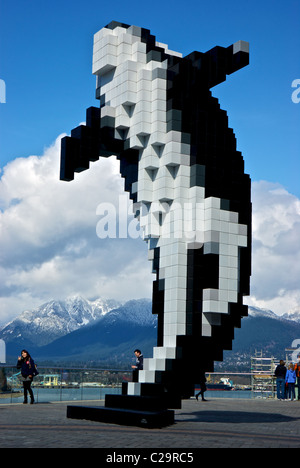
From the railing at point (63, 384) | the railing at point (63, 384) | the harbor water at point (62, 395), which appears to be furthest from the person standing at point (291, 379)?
the harbor water at point (62, 395)

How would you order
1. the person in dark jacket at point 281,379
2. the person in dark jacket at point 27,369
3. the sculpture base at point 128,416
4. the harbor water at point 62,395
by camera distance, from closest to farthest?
1. the sculpture base at point 128,416
2. the person in dark jacket at point 27,369
3. the harbor water at point 62,395
4. the person in dark jacket at point 281,379

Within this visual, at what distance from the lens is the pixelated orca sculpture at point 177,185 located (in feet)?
51.8

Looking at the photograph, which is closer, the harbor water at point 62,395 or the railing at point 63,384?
the harbor water at point 62,395

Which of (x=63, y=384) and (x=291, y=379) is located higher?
(x=291, y=379)

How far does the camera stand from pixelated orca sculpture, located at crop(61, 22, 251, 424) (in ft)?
51.8

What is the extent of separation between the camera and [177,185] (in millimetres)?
16188

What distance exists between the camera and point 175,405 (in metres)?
16.2

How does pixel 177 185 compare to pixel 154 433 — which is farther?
pixel 177 185

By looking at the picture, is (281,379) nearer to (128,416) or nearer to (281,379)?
(281,379)

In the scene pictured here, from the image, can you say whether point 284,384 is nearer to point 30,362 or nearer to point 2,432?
point 30,362

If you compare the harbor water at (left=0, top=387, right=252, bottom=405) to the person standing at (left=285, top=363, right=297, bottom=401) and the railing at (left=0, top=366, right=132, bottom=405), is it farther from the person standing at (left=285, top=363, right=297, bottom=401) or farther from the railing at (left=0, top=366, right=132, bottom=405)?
the person standing at (left=285, top=363, right=297, bottom=401)

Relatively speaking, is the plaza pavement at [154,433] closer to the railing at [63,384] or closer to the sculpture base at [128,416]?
the sculpture base at [128,416]

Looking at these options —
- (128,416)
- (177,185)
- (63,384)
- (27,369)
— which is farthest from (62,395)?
(177,185)

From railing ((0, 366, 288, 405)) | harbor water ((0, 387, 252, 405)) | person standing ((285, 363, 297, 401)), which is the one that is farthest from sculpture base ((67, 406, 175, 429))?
person standing ((285, 363, 297, 401))
